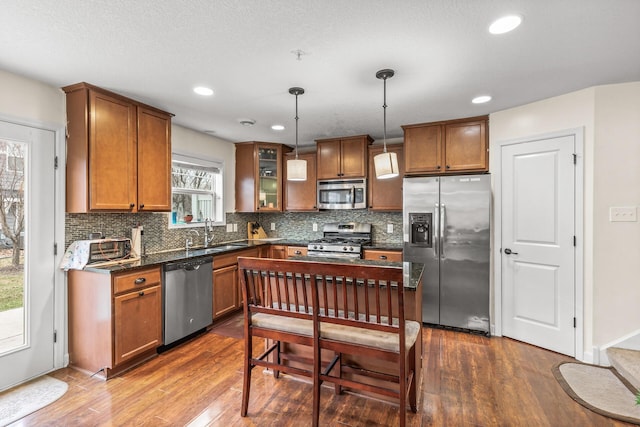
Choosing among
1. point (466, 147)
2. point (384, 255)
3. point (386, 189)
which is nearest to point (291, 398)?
point (384, 255)

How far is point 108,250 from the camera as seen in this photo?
2.74 m

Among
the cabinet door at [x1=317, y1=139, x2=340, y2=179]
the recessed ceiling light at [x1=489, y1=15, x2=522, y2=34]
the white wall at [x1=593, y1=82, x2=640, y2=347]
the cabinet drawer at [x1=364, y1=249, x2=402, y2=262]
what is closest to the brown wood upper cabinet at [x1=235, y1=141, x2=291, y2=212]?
the cabinet door at [x1=317, y1=139, x2=340, y2=179]

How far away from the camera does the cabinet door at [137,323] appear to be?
2492 millimetres

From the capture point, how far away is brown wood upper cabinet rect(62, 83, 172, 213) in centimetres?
255

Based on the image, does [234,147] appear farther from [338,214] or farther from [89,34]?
[89,34]

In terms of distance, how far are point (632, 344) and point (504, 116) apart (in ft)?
7.78

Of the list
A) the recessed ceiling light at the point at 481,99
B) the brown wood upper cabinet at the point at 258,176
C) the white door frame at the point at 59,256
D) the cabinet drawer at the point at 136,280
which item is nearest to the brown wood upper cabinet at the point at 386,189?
the recessed ceiling light at the point at 481,99

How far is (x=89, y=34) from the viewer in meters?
1.84

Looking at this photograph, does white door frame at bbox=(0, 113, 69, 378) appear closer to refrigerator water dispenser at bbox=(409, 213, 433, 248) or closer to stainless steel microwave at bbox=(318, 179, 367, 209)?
stainless steel microwave at bbox=(318, 179, 367, 209)

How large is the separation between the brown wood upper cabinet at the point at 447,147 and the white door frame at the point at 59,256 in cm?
352

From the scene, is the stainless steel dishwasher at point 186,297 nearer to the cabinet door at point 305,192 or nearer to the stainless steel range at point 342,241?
the stainless steel range at point 342,241

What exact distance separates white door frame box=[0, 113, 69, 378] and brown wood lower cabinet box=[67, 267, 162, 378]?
47mm

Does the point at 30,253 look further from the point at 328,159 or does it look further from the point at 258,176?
the point at 328,159

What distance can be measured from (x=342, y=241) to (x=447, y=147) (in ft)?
6.23
